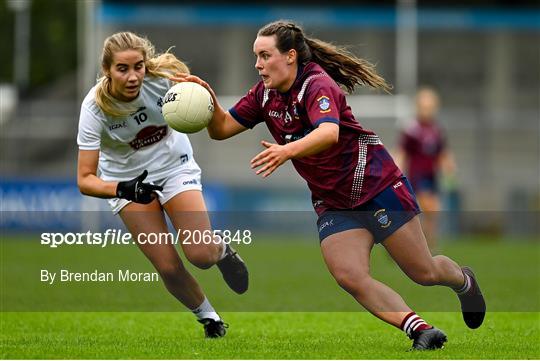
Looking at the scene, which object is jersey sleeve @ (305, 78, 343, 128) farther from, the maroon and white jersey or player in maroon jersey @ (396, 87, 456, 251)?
player in maroon jersey @ (396, 87, 456, 251)

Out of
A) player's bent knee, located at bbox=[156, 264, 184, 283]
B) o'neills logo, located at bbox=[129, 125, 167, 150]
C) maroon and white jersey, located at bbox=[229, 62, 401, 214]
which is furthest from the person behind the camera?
o'neills logo, located at bbox=[129, 125, 167, 150]

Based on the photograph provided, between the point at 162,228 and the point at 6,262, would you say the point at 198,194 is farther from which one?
the point at 6,262

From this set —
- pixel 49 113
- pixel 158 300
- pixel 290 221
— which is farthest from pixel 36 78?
pixel 158 300

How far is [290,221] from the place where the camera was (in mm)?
20547

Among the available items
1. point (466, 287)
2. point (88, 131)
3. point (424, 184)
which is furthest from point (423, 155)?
point (88, 131)

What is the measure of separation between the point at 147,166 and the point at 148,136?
0.66 feet

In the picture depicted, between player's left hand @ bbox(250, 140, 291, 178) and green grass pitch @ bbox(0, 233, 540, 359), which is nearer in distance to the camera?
player's left hand @ bbox(250, 140, 291, 178)

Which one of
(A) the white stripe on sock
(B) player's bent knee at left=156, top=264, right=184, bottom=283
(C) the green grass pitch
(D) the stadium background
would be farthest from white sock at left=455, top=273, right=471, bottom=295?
(B) player's bent knee at left=156, top=264, right=184, bottom=283

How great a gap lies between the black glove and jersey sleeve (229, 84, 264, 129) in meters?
0.70

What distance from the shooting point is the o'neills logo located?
7.70 m

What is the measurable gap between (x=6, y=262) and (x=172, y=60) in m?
7.07

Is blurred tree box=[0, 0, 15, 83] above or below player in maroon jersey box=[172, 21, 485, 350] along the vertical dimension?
below

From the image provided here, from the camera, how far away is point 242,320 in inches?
352

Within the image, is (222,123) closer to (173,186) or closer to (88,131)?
(173,186)
